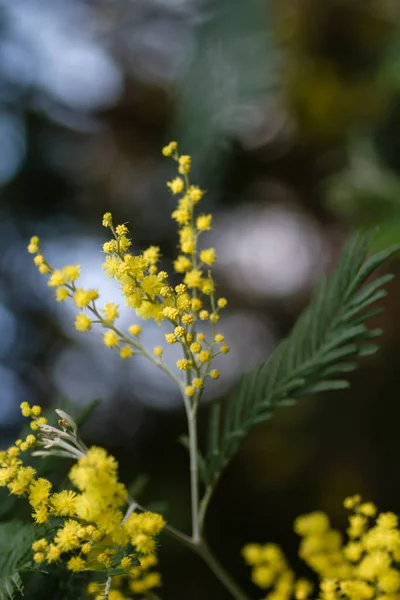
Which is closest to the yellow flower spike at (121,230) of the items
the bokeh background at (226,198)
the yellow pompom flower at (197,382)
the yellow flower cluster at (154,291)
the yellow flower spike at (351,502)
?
the yellow flower cluster at (154,291)

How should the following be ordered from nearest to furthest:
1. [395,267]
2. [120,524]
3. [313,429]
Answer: [120,524], [395,267], [313,429]

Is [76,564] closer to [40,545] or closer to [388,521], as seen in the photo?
[40,545]

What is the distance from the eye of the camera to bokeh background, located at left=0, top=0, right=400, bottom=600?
3.30 ft

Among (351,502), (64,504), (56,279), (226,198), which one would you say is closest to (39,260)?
(56,279)

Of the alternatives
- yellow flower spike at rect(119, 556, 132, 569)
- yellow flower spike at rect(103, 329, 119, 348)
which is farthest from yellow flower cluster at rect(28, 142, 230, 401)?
yellow flower spike at rect(119, 556, 132, 569)

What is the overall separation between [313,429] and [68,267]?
2.64 feet

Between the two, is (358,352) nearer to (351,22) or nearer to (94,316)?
(94,316)

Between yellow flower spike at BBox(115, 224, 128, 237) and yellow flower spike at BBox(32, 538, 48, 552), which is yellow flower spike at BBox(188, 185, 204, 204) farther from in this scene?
yellow flower spike at BBox(32, 538, 48, 552)

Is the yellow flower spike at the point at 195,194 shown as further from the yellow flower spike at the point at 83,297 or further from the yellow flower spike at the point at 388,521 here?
the yellow flower spike at the point at 388,521

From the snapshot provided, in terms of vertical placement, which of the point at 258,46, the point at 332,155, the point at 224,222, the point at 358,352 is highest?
the point at 258,46

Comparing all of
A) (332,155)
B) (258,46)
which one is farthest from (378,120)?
(258,46)

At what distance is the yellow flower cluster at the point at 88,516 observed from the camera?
34 cm

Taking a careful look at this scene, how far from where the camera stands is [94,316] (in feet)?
1.29

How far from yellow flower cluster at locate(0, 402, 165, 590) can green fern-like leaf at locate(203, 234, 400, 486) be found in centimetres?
10
